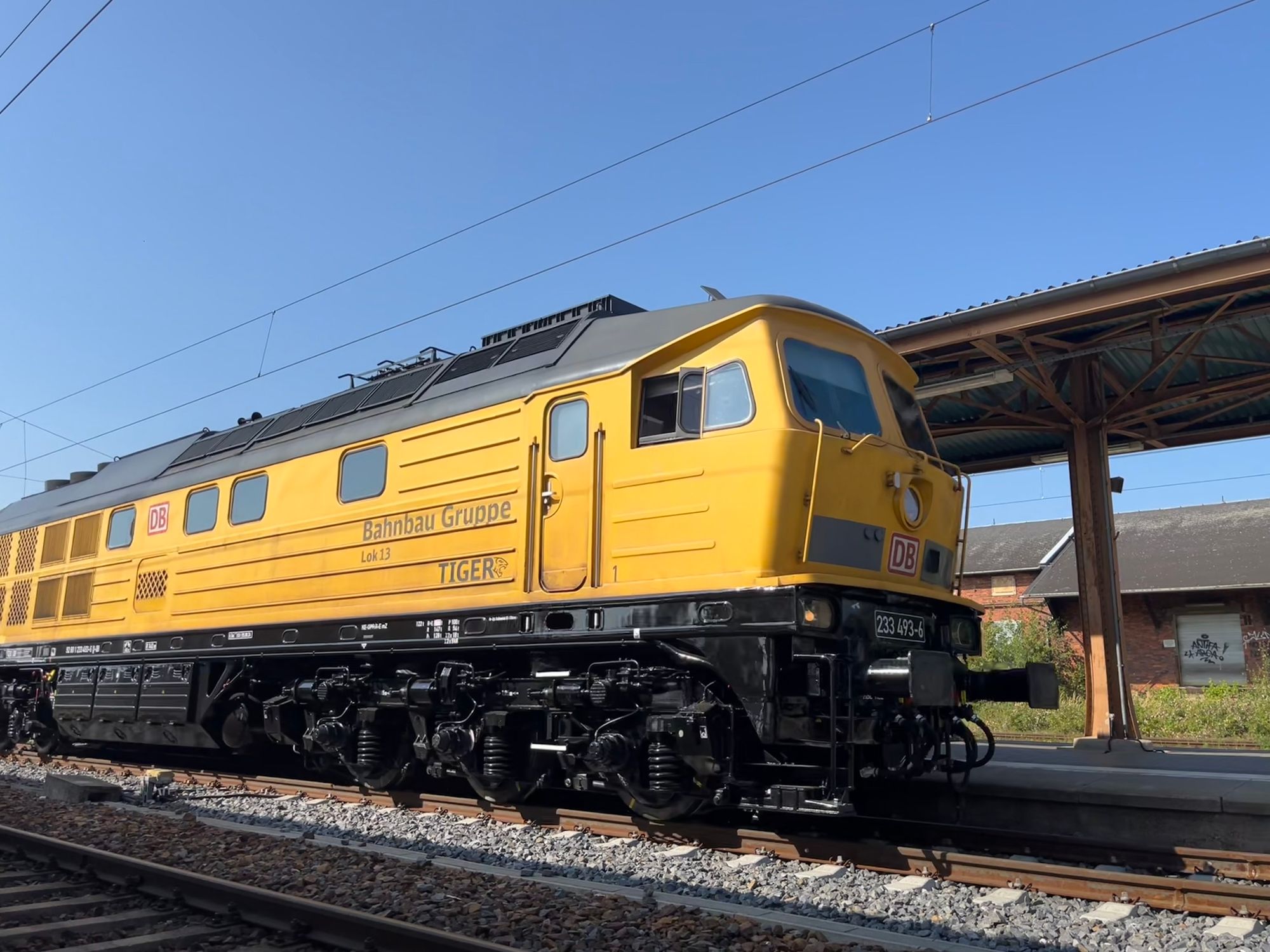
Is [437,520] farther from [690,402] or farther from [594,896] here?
[594,896]

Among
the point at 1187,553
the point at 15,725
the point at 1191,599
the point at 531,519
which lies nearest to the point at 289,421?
the point at 531,519

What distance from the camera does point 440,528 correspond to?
8859 millimetres

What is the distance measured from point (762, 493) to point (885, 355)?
2432 millimetres

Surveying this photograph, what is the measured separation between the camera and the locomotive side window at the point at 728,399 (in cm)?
712

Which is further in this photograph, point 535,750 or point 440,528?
point 440,528

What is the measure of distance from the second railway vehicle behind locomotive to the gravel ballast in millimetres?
543

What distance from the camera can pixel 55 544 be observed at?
50.6ft

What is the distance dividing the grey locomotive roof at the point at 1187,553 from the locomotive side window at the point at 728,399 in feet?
67.0

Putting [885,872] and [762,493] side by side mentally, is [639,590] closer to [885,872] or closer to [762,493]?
[762,493]

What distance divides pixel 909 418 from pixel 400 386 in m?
5.29

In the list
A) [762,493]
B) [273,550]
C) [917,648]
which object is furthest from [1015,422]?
[273,550]

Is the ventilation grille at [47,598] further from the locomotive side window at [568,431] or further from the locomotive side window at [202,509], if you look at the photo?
the locomotive side window at [568,431]

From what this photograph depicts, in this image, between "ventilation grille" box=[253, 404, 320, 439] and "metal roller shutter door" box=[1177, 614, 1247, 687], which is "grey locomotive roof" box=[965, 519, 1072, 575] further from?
"ventilation grille" box=[253, 404, 320, 439]


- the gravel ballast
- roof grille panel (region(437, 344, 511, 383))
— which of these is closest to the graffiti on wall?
the gravel ballast
